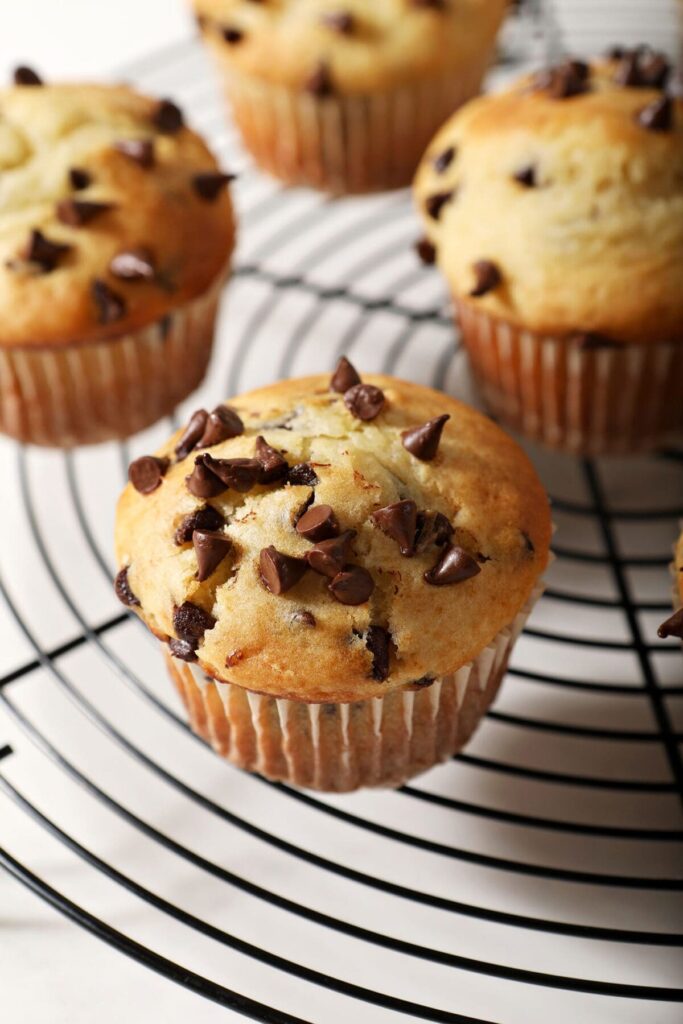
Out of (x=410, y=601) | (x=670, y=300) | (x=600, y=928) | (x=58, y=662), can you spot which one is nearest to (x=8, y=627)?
(x=58, y=662)

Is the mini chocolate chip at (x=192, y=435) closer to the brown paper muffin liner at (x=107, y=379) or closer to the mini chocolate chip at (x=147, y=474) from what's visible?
the mini chocolate chip at (x=147, y=474)

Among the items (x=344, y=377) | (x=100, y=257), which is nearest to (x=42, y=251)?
(x=100, y=257)

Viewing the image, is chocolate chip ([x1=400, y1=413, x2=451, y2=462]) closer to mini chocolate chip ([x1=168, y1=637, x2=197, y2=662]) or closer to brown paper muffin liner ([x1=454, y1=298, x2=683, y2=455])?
mini chocolate chip ([x1=168, y1=637, x2=197, y2=662])

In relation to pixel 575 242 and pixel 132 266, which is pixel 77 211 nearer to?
pixel 132 266

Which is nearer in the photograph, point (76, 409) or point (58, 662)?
point (58, 662)

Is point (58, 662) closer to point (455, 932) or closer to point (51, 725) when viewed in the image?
point (51, 725)

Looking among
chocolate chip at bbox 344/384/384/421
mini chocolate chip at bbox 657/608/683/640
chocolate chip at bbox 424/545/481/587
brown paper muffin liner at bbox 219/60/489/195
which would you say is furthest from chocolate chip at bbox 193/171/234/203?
mini chocolate chip at bbox 657/608/683/640
